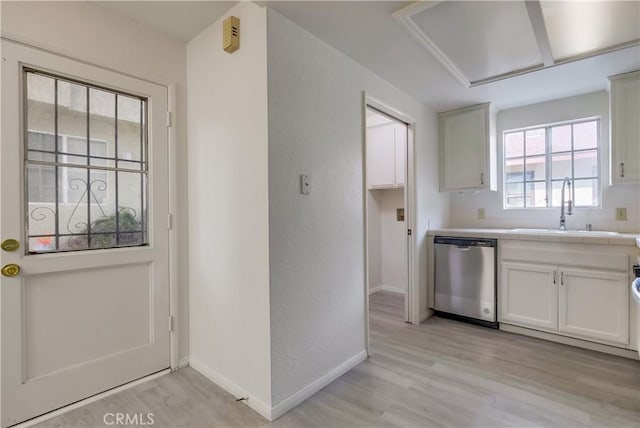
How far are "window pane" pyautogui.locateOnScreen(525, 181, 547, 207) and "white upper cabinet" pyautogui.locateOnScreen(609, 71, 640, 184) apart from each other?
2.27ft

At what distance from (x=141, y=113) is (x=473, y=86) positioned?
109 inches

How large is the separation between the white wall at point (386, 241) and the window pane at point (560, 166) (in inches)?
66.5

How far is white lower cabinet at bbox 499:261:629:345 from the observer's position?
242 centimetres

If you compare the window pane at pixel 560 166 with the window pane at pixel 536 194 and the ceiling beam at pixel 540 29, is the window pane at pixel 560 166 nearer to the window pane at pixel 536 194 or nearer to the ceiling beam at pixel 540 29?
the window pane at pixel 536 194

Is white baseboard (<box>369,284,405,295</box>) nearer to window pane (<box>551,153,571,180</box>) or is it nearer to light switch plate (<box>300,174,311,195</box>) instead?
window pane (<box>551,153,571,180</box>)

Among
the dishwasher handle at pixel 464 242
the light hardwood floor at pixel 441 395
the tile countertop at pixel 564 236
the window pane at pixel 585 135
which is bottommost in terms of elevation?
the light hardwood floor at pixel 441 395

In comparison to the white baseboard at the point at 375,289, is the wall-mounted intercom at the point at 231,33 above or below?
above

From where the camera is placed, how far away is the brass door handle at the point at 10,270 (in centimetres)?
160

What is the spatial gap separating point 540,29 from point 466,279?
221cm

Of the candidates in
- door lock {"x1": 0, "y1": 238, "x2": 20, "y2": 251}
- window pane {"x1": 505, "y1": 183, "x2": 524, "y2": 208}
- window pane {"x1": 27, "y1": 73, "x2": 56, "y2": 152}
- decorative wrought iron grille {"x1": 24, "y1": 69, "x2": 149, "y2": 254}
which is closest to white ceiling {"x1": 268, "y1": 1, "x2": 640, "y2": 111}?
window pane {"x1": 505, "y1": 183, "x2": 524, "y2": 208}

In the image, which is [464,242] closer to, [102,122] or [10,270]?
[102,122]

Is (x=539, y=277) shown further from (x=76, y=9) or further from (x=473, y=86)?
(x=76, y=9)

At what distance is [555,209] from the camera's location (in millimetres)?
3234

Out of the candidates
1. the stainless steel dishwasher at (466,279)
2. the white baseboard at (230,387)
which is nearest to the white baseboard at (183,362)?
the white baseboard at (230,387)
